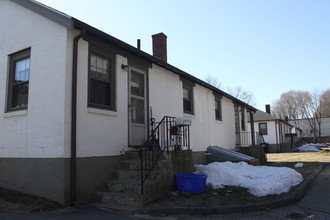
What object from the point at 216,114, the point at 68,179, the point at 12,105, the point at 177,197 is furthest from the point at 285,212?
the point at 216,114

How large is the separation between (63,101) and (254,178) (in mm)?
5696

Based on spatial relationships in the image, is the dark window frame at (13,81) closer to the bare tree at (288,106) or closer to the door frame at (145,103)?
the door frame at (145,103)

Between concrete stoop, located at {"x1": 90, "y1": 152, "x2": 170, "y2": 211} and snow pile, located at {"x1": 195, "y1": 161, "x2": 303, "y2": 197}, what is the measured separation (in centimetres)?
181

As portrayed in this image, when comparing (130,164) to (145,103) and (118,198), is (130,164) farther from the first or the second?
(145,103)

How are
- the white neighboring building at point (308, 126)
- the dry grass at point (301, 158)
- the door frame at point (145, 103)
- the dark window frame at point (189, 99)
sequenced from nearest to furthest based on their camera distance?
the door frame at point (145, 103), the dark window frame at point (189, 99), the dry grass at point (301, 158), the white neighboring building at point (308, 126)

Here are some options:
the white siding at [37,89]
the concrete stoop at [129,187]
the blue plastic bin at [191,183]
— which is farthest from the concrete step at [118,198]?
the blue plastic bin at [191,183]

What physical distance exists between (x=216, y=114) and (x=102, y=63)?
8094 mm

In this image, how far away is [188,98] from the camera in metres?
11.9

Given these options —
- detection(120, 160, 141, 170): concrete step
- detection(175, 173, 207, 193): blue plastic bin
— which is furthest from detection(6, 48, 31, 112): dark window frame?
detection(175, 173, 207, 193): blue plastic bin

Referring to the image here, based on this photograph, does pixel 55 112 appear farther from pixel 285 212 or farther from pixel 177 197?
pixel 285 212

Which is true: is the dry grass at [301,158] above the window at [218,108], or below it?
below

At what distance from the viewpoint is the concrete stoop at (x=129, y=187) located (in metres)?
5.94

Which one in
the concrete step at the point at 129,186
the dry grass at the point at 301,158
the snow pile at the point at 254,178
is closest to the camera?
the concrete step at the point at 129,186

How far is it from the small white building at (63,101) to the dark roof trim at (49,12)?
0.02 metres
